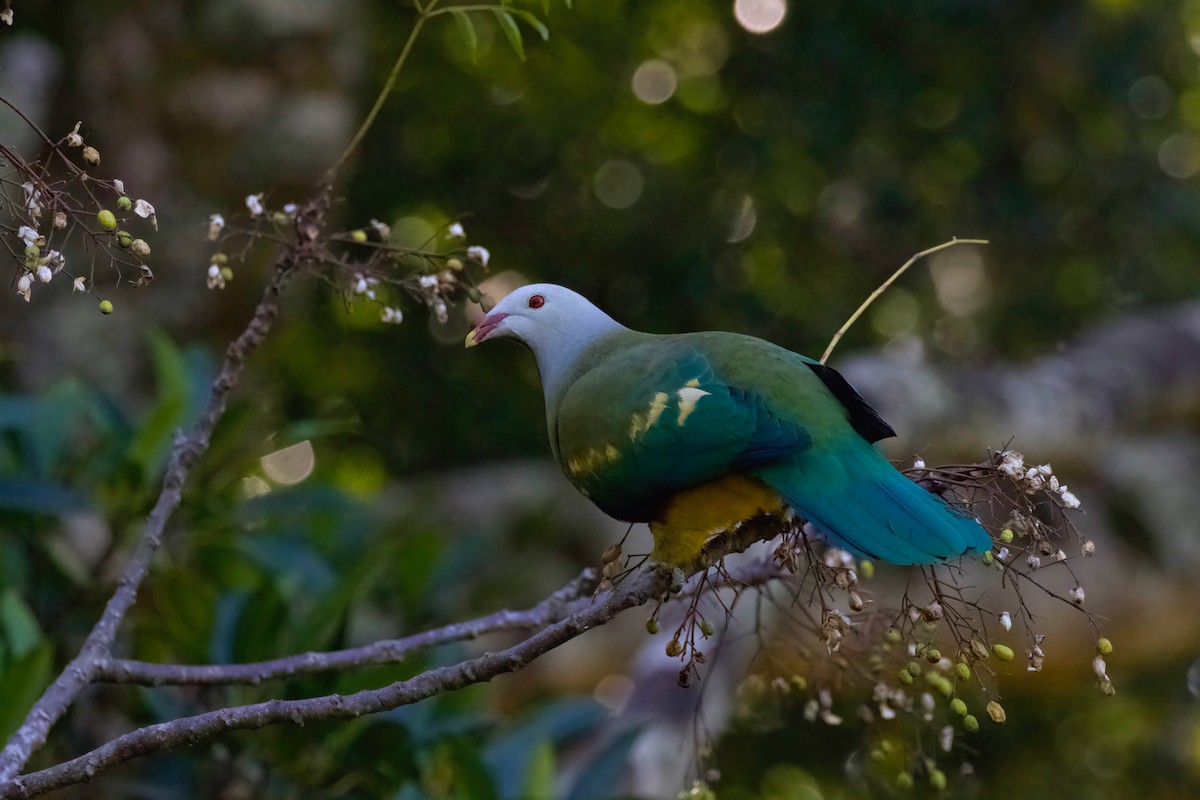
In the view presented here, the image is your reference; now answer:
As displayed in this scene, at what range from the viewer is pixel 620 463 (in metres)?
1.58

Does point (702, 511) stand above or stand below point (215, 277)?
Answer: below

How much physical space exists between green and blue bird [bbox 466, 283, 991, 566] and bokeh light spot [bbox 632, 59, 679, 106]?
3.72m

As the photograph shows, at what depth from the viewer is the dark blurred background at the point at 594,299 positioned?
122 inches

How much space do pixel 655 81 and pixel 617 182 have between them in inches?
21.1

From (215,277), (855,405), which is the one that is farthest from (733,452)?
(215,277)

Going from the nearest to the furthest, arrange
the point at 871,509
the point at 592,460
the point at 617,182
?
1. the point at 871,509
2. the point at 592,460
3. the point at 617,182

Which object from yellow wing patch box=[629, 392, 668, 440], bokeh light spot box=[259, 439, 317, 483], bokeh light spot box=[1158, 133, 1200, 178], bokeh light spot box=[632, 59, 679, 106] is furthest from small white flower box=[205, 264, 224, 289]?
bokeh light spot box=[1158, 133, 1200, 178]

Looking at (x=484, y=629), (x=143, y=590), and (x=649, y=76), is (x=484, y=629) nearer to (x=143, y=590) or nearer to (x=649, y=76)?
(x=143, y=590)

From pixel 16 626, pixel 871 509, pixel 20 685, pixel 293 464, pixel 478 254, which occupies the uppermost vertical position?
pixel 478 254

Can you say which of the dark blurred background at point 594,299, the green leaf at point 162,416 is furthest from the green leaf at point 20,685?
the green leaf at point 162,416

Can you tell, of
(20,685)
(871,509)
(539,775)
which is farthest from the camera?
(539,775)

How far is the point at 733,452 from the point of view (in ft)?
5.07

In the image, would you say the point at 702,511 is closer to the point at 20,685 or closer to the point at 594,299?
the point at 20,685

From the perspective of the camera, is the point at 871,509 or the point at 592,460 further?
the point at 592,460
